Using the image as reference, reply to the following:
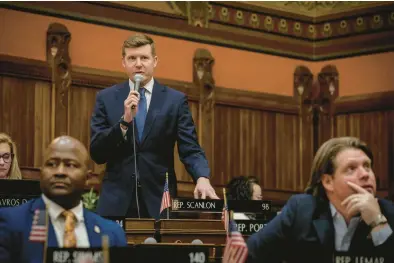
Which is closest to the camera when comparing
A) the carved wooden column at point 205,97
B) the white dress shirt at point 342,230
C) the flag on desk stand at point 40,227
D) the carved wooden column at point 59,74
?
the flag on desk stand at point 40,227

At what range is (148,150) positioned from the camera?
19.4 feet

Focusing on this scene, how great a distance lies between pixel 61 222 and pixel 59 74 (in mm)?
6084

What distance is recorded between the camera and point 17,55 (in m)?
9.68

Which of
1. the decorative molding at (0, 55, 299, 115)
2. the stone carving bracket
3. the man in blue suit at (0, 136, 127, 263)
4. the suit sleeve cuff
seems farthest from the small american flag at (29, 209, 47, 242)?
the stone carving bracket

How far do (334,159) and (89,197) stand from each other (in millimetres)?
5322

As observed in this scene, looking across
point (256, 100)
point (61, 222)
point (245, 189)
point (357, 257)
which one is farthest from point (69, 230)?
point (256, 100)

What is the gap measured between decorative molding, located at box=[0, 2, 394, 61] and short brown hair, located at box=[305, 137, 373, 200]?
20.5 ft

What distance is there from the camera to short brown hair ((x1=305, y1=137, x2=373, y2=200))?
4359 millimetres

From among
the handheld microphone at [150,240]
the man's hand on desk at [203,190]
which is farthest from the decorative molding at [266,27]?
the handheld microphone at [150,240]

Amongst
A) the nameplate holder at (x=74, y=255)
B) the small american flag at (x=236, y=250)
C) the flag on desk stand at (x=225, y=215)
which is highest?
the flag on desk stand at (x=225, y=215)

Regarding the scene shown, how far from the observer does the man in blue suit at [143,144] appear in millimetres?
5832

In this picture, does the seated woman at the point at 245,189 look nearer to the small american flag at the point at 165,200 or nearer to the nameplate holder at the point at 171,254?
the small american flag at the point at 165,200

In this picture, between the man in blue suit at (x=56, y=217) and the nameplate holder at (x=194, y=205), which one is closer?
the man in blue suit at (x=56, y=217)

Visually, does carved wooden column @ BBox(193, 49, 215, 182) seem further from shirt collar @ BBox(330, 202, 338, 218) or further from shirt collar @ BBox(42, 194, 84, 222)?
shirt collar @ BBox(42, 194, 84, 222)
